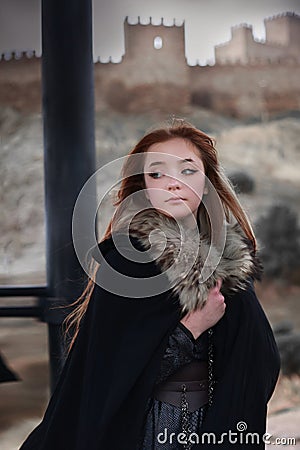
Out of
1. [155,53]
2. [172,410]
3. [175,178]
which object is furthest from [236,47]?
[172,410]

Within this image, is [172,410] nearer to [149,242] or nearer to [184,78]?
[149,242]

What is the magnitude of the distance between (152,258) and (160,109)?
3214mm

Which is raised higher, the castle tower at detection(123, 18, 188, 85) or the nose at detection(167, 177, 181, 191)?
the castle tower at detection(123, 18, 188, 85)

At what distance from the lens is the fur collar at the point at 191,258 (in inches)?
47.2

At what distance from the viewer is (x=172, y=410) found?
1.25 meters

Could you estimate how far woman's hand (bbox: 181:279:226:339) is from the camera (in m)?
1.20

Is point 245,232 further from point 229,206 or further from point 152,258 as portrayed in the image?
point 152,258

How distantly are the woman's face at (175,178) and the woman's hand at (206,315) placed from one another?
7.4 inches

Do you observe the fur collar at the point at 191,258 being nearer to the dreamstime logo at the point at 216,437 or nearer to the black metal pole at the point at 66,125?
the dreamstime logo at the point at 216,437

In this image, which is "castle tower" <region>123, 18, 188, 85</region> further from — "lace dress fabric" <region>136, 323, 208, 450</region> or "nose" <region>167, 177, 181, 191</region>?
"lace dress fabric" <region>136, 323, 208, 450</region>

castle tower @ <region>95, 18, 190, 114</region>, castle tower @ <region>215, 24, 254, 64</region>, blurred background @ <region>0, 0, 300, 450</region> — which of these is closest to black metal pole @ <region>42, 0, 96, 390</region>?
blurred background @ <region>0, 0, 300, 450</region>

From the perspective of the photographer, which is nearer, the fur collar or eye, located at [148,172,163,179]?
the fur collar

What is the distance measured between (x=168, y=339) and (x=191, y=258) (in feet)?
0.57
